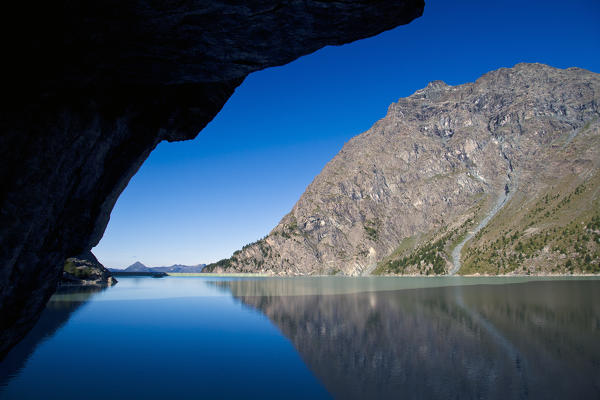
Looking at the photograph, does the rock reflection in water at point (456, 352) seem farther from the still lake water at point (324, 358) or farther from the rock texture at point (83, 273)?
the rock texture at point (83, 273)

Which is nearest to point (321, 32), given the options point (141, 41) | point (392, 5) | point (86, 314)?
point (392, 5)

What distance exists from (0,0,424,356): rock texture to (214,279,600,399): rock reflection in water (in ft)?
48.0

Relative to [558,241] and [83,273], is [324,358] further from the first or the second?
[558,241]

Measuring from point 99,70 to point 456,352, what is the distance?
24411mm

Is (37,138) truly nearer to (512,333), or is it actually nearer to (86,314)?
(512,333)

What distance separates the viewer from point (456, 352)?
22.4m

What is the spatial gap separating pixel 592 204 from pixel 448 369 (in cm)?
19417

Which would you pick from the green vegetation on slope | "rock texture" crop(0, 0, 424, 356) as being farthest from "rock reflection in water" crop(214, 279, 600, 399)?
the green vegetation on slope

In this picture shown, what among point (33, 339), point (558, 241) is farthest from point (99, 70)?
point (558, 241)

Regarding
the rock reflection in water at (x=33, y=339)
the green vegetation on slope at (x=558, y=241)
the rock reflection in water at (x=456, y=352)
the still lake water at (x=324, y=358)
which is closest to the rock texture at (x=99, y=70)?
the still lake water at (x=324, y=358)

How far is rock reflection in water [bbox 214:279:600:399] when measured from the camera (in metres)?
16.5

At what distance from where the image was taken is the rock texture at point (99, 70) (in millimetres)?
7297

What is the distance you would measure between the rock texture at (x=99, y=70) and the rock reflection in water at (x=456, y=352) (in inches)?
576

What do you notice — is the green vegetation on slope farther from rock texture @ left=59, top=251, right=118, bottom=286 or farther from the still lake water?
rock texture @ left=59, top=251, right=118, bottom=286
